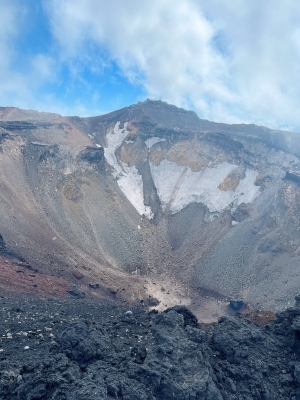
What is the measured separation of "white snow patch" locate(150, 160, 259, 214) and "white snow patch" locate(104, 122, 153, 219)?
349 centimetres

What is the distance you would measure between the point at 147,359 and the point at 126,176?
49.9 metres

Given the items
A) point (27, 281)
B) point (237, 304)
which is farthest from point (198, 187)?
point (27, 281)

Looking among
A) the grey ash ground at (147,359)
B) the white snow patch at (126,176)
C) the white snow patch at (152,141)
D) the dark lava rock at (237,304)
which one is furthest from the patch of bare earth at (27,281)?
the white snow patch at (152,141)

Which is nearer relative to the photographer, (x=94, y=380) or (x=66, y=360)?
(x=94, y=380)

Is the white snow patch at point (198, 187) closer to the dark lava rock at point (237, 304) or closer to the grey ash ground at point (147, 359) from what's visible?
the dark lava rock at point (237, 304)

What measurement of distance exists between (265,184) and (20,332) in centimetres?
4998

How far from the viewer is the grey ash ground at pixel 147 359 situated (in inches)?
453

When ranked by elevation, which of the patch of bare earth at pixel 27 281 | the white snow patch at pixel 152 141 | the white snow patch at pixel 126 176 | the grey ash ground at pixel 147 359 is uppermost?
the white snow patch at pixel 152 141

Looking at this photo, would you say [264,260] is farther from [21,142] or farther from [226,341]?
[21,142]

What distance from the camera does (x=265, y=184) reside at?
2295 inches

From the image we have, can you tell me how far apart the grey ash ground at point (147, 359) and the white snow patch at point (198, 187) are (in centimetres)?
3913

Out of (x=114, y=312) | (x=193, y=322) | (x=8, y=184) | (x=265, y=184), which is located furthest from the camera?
(x=265, y=184)

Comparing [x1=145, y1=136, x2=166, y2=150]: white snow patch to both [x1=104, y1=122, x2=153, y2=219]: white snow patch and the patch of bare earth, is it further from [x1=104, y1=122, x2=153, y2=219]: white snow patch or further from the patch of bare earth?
the patch of bare earth

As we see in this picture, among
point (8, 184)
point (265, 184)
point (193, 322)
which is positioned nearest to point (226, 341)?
point (193, 322)
